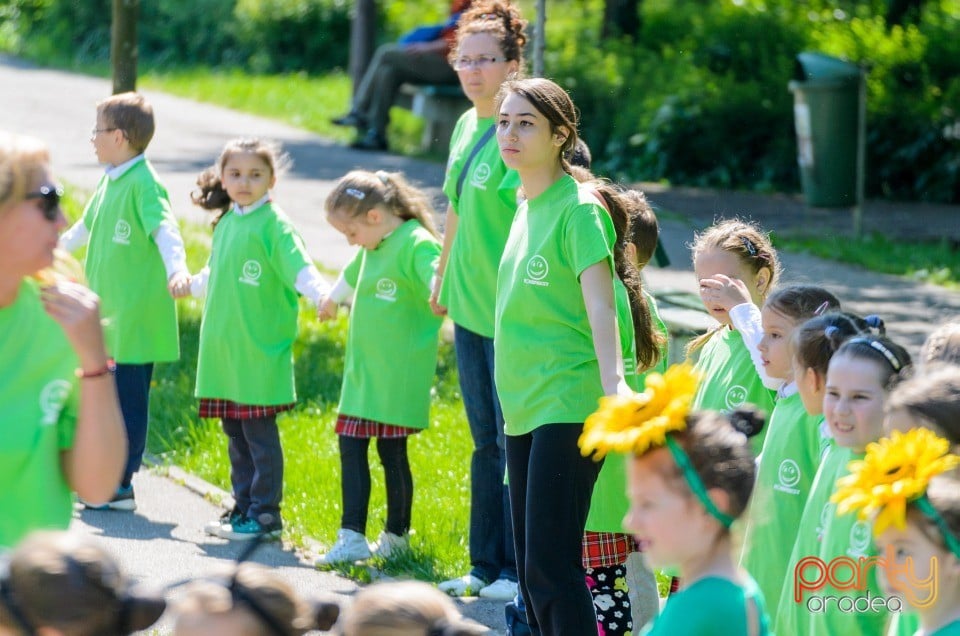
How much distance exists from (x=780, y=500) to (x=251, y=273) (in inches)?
117

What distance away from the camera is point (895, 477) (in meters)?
2.93

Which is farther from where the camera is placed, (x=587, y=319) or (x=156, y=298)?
(x=156, y=298)

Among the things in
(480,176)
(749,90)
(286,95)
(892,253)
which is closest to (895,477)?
(480,176)

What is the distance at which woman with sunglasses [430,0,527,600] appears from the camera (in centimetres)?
549

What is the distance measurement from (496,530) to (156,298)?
2.05m

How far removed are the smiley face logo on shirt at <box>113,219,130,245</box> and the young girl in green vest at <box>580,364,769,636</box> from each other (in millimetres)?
4160

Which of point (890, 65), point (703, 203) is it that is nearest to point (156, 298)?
point (703, 203)

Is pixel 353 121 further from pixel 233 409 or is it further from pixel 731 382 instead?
pixel 731 382

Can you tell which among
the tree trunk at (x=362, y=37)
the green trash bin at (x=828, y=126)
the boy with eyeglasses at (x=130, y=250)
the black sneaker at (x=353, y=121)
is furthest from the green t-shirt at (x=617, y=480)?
the tree trunk at (x=362, y=37)

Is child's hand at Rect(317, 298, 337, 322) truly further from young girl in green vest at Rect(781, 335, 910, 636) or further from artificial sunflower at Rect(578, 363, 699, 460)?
artificial sunflower at Rect(578, 363, 699, 460)

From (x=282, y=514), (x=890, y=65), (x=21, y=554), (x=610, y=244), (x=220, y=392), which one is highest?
(x=890, y=65)

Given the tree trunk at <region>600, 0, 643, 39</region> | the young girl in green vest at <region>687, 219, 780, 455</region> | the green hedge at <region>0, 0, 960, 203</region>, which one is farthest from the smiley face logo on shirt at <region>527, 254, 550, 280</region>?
the tree trunk at <region>600, 0, 643, 39</region>

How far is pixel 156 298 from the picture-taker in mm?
6793

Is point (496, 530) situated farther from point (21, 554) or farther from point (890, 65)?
point (890, 65)
